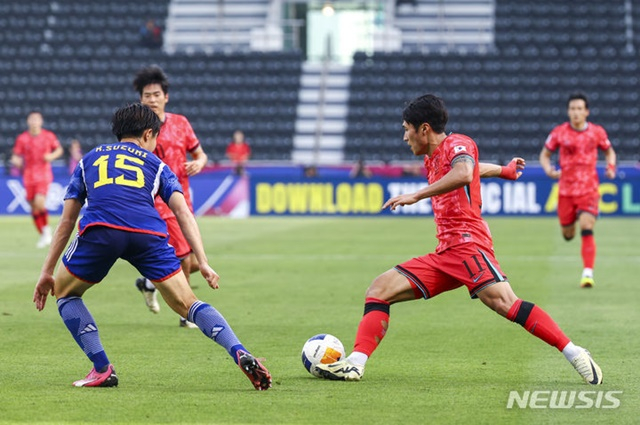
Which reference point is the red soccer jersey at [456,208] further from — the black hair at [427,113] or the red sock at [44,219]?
the red sock at [44,219]

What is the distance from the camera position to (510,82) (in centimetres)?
3806

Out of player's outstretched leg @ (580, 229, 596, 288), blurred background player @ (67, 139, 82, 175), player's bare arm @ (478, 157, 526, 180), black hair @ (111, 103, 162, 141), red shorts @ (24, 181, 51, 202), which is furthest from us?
blurred background player @ (67, 139, 82, 175)

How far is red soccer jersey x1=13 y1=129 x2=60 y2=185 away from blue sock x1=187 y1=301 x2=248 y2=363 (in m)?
16.1

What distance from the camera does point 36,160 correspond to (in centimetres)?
2295

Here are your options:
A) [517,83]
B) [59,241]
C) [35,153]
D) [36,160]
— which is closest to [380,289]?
[59,241]

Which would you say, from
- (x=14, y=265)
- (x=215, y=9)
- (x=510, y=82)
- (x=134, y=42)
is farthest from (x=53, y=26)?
(x=14, y=265)

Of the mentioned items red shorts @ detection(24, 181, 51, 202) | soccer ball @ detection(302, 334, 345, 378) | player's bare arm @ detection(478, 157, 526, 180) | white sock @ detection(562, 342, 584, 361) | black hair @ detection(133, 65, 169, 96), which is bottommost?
red shorts @ detection(24, 181, 51, 202)

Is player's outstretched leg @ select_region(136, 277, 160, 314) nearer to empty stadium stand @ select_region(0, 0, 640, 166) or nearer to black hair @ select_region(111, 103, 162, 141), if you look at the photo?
black hair @ select_region(111, 103, 162, 141)

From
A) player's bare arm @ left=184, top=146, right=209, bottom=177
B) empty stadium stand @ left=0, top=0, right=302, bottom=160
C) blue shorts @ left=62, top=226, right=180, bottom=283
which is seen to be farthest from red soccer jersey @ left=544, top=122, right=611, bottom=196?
empty stadium stand @ left=0, top=0, right=302, bottom=160

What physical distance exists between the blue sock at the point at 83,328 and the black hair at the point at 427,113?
93.9 inches

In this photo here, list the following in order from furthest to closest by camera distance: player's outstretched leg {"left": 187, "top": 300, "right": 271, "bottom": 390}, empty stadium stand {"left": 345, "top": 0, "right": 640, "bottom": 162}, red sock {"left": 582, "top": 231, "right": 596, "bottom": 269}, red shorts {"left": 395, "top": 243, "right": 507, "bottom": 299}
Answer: empty stadium stand {"left": 345, "top": 0, "right": 640, "bottom": 162} → red sock {"left": 582, "top": 231, "right": 596, "bottom": 269} → red shorts {"left": 395, "top": 243, "right": 507, "bottom": 299} → player's outstretched leg {"left": 187, "top": 300, "right": 271, "bottom": 390}

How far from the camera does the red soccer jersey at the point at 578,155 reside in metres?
15.0

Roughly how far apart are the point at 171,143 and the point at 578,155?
253 inches

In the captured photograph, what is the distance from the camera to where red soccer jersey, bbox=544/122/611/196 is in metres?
15.0
